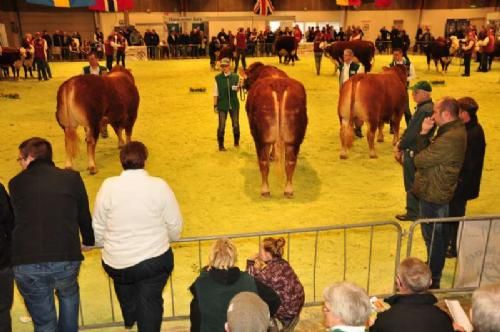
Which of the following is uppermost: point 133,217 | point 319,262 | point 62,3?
point 62,3

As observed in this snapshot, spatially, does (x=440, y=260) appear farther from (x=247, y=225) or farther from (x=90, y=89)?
(x=90, y=89)

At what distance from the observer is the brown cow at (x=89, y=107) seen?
25.1 ft

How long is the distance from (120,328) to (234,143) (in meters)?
5.97

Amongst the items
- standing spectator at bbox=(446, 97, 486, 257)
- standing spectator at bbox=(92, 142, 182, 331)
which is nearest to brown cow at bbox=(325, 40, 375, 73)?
standing spectator at bbox=(446, 97, 486, 257)

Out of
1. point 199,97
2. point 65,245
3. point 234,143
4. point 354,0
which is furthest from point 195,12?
point 65,245

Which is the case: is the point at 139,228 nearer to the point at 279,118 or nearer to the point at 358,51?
the point at 279,118

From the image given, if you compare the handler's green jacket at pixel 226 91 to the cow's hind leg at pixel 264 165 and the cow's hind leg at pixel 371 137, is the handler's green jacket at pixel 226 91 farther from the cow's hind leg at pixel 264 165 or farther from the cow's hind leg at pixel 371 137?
the cow's hind leg at pixel 371 137

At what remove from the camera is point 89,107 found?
25.4 ft

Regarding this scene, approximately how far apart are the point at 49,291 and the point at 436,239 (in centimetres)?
337

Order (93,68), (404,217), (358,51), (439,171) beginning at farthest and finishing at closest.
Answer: (358,51), (93,68), (404,217), (439,171)

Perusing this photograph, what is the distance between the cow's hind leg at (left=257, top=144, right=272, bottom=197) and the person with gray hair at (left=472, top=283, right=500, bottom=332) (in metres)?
4.68

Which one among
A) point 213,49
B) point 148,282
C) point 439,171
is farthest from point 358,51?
point 148,282

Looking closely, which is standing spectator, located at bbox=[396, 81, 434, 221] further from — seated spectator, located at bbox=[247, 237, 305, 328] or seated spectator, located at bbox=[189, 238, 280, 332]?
seated spectator, located at bbox=[189, 238, 280, 332]

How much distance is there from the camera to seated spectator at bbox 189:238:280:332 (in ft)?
9.77
